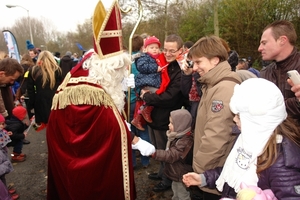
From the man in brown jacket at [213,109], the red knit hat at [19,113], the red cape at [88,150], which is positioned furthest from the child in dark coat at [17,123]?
the man in brown jacket at [213,109]

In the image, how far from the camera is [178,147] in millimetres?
2600

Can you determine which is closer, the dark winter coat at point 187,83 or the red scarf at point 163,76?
the dark winter coat at point 187,83

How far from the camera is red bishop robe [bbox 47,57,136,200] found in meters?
2.23

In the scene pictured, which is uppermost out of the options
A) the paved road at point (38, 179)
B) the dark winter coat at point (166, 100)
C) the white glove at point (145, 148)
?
the dark winter coat at point (166, 100)

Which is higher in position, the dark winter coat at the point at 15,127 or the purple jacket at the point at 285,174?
the purple jacket at the point at 285,174

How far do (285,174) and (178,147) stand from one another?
4.08 ft

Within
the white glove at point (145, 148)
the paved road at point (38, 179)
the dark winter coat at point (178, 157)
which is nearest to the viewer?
the white glove at point (145, 148)

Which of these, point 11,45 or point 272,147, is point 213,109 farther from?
point 11,45

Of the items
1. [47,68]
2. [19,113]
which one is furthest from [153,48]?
[19,113]

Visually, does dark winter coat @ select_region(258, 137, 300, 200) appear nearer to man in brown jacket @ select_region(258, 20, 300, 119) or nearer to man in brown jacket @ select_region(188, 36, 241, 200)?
man in brown jacket @ select_region(188, 36, 241, 200)

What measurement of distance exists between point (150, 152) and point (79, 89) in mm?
880

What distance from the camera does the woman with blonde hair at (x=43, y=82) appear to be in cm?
479

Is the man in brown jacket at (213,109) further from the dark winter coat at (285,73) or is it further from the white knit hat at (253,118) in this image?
the dark winter coat at (285,73)

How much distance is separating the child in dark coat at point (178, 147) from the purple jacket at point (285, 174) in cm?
109
